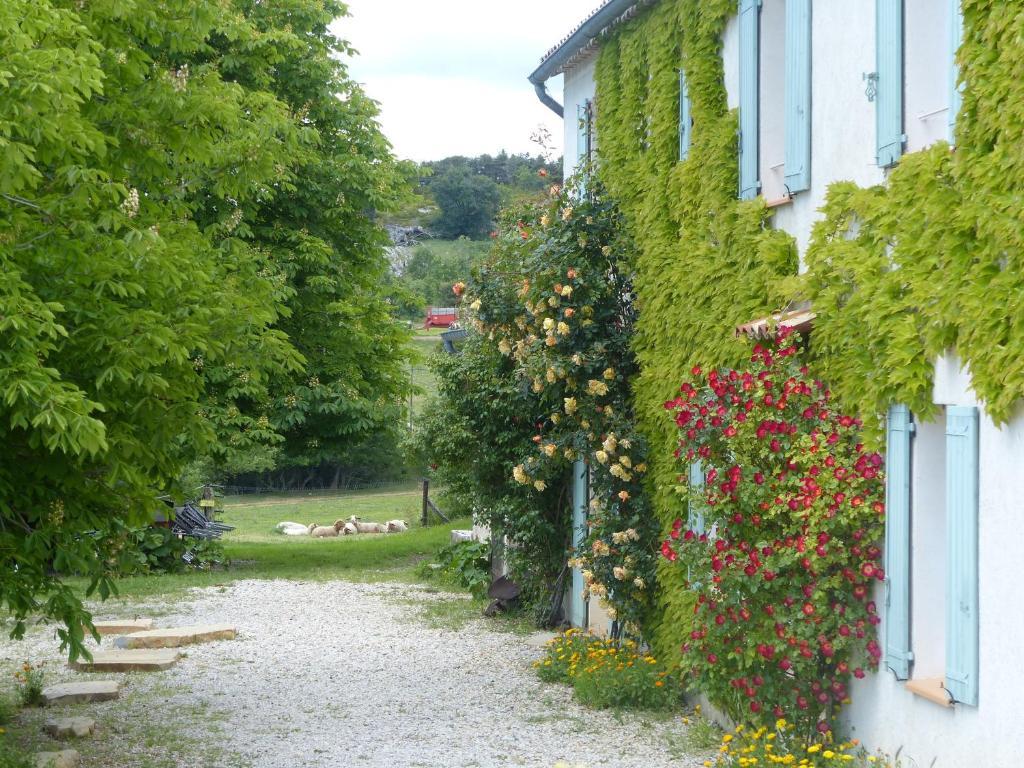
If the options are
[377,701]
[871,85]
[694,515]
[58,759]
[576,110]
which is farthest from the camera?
[576,110]

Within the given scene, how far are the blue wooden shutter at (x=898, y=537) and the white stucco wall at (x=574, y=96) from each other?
734cm

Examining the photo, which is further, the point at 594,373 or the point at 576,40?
the point at 576,40

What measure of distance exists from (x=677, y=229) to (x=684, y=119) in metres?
0.93

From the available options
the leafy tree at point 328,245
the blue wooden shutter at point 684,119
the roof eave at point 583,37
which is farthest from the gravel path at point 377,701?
the roof eave at point 583,37

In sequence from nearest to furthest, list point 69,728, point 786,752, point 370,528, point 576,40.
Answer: point 786,752, point 69,728, point 576,40, point 370,528

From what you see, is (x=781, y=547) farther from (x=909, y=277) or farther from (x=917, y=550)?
(x=909, y=277)

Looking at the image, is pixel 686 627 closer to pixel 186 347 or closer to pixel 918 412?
pixel 918 412

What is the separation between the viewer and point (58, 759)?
7730 millimetres

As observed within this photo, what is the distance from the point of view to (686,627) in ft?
30.2

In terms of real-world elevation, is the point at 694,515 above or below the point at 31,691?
above

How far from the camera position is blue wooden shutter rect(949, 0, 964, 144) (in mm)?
5648

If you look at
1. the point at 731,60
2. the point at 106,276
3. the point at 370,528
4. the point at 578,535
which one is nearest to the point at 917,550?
the point at 731,60

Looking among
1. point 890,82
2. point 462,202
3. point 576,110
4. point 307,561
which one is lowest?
point 307,561

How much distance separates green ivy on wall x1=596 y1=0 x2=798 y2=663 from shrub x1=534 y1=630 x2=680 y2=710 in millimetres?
259
